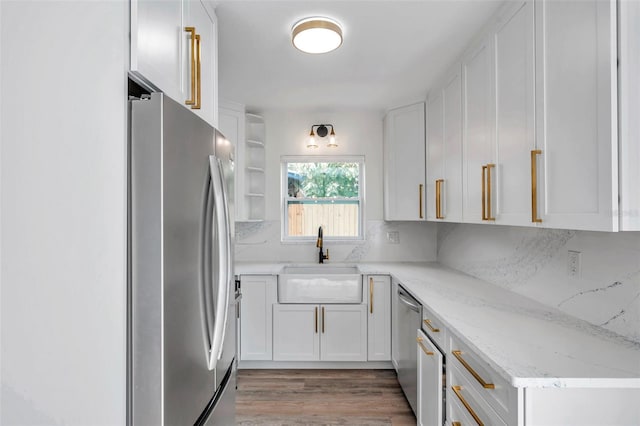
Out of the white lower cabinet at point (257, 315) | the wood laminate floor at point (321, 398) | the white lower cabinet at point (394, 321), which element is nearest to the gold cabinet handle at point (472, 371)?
the wood laminate floor at point (321, 398)

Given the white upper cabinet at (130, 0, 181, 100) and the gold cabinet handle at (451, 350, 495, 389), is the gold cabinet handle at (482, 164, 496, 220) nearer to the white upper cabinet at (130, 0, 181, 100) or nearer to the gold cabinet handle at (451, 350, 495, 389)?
the gold cabinet handle at (451, 350, 495, 389)

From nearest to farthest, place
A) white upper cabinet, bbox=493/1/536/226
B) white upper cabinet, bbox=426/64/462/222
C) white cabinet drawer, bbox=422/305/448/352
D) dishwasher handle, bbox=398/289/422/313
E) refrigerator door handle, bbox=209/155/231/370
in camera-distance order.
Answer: refrigerator door handle, bbox=209/155/231/370 < white upper cabinet, bbox=493/1/536/226 < white cabinet drawer, bbox=422/305/448/352 < dishwasher handle, bbox=398/289/422/313 < white upper cabinet, bbox=426/64/462/222

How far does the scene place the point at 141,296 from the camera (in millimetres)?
897

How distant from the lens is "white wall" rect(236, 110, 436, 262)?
350cm

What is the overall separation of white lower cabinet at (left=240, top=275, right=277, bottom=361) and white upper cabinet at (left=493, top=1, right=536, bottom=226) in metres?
1.93

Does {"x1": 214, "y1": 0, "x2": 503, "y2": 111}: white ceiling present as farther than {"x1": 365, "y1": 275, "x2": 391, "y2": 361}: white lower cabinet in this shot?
No

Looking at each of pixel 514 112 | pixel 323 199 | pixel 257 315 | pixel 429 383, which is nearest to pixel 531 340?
pixel 429 383

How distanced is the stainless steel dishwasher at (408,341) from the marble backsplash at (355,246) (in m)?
0.82

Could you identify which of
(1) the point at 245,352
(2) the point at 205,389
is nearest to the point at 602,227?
(2) the point at 205,389

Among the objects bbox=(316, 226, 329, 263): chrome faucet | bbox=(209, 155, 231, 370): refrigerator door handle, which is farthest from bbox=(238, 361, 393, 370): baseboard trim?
bbox=(209, 155, 231, 370): refrigerator door handle

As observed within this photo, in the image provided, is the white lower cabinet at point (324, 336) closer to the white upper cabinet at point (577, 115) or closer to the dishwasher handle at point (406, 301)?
the dishwasher handle at point (406, 301)

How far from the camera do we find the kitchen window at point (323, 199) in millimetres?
3568

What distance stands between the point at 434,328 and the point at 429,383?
0.30m

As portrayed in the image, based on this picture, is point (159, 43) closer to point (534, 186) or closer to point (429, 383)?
point (534, 186)
